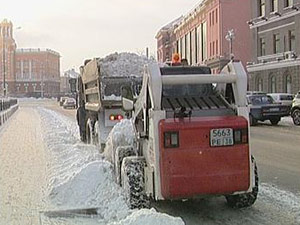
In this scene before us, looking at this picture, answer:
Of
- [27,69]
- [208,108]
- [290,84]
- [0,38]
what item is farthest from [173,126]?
[27,69]

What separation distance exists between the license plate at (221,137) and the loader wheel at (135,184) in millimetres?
1161

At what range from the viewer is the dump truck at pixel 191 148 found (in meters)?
6.86

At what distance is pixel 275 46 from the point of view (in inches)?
1945

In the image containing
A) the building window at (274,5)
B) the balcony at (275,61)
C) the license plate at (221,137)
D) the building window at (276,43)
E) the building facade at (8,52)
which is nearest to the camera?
the license plate at (221,137)

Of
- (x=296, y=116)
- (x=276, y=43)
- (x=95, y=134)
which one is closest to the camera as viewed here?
(x=95, y=134)

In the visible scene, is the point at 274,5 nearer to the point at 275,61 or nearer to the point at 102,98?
the point at 275,61

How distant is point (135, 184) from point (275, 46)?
43940mm

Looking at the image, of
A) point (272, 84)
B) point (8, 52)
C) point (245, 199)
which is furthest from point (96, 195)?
point (8, 52)

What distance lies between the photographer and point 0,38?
11312 centimetres

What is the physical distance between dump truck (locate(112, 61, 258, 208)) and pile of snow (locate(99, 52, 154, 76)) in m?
4.48

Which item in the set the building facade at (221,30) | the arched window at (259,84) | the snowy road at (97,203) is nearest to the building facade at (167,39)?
the building facade at (221,30)

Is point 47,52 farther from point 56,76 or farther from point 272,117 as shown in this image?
point 272,117

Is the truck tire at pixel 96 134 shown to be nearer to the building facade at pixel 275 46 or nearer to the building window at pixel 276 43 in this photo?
the building facade at pixel 275 46

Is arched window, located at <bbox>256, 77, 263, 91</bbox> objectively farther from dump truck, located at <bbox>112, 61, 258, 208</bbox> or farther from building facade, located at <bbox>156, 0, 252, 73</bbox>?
dump truck, located at <bbox>112, 61, 258, 208</bbox>
